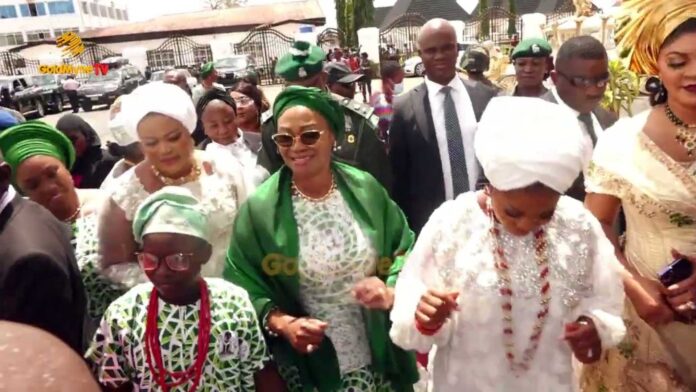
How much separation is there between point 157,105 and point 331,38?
30722 mm

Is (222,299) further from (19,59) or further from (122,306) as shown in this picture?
(19,59)

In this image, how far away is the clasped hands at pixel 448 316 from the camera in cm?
183

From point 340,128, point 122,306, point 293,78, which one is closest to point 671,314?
point 340,128

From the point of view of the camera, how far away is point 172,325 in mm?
1996

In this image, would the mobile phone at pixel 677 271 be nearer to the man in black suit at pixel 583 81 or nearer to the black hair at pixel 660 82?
the black hair at pixel 660 82

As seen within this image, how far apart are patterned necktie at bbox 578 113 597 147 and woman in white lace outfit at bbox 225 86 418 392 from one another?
1.69m

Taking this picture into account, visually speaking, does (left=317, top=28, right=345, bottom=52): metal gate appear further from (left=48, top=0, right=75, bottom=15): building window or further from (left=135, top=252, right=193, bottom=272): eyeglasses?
(left=48, top=0, right=75, bottom=15): building window

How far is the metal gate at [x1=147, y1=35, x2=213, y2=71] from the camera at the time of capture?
118 feet

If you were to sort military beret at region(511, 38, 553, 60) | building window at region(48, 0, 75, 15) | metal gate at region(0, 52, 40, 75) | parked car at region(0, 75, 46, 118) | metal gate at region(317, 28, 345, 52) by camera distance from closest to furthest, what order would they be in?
1. military beret at region(511, 38, 553, 60)
2. parked car at region(0, 75, 46, 118)
3. metal gate at region(317, 28, 345, 52)
4. metal gate at region(0, 52, 40, 75)
5. building window at region(48, 0, 75, 15)

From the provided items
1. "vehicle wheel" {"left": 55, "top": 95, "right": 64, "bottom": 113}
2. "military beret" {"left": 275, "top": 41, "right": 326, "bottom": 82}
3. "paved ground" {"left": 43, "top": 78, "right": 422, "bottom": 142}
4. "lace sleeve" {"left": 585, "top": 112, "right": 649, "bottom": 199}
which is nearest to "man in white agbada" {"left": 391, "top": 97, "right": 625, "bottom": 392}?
"lace sleeve" {"left": 585, "top": 112, "right": 649, "bottom": 199}

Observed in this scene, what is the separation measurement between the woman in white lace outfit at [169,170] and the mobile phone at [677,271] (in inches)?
68.8

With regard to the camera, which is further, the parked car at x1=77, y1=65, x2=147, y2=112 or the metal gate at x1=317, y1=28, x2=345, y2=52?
the metal gate at x1=317, y1=28, x2=345, y2=52

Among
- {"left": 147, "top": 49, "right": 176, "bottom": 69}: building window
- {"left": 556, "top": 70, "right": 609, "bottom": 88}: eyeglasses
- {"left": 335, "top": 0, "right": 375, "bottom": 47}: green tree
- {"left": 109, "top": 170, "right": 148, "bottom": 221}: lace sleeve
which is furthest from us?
{"left": 147, "top": 49, "right": 176, "bottom": 69}: building window

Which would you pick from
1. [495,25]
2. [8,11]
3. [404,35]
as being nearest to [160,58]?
[404,35]
